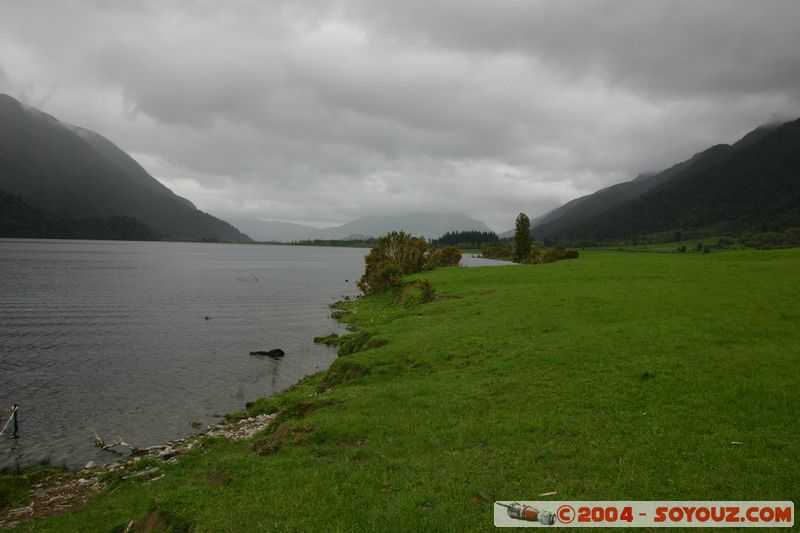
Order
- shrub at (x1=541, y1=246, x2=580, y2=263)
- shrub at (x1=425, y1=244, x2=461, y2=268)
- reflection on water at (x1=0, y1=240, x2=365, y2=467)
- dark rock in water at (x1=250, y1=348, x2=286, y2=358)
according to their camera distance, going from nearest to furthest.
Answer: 1. reflection on water at (x1=0, y1=240, x2=365, y2=467)
2. dark rock in water at (x1=250, y1=348, x2=286, y2=358)
3. shrub at (x1=541, y1=246, x2=580, y2=263)
4. shrub at (x1=425, y1=244, x2=461, y2=268)

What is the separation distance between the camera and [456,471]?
13156 millimetres

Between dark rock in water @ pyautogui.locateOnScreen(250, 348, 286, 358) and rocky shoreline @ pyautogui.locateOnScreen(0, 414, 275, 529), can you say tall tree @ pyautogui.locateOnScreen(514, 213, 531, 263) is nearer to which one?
dark rock in water @ pyautogui.locateOnScreen(250, 348, 286, 358)

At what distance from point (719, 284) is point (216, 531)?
39.6 metres

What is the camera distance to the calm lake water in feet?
86.1

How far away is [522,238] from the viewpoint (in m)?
127

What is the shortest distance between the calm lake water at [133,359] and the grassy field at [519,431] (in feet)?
23.0

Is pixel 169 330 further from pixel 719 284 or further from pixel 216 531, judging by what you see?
pixel 719 284

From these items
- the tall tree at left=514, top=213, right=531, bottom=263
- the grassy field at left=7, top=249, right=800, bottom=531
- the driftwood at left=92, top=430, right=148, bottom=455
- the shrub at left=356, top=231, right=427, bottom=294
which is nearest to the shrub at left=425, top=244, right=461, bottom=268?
the shrub at left=356, top=231, right=427, bottom=294

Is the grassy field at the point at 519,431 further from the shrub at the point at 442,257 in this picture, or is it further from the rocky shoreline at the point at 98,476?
the shrub at the point at 442,257

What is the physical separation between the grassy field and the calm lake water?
23.0ft

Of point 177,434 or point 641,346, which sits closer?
point 641,346

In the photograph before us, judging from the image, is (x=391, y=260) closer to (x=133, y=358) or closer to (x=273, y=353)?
(x=273, y=353)

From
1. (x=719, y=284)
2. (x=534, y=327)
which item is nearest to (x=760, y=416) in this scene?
(x=534, y=327)

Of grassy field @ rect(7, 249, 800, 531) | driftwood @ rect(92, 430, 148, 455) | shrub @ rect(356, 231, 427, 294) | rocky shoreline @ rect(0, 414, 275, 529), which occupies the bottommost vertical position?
driftwood @ rect(92, 430, 148, 455)
